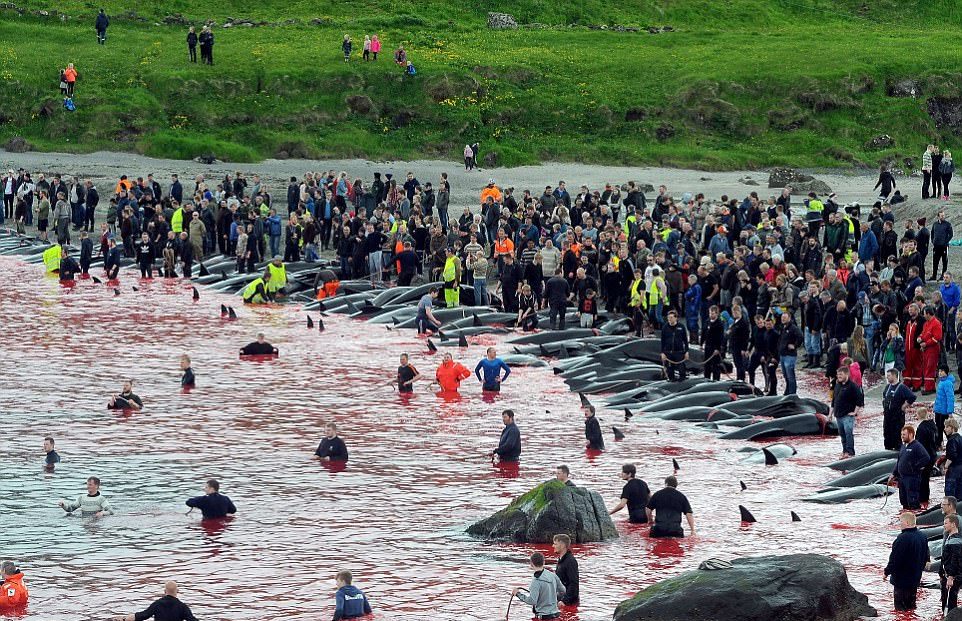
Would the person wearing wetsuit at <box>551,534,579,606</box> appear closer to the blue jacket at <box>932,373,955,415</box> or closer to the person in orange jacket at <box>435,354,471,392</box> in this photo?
the blue jacket at <box>932,373,955,415</box>

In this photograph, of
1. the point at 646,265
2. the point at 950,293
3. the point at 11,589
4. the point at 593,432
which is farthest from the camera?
the point at 646,265

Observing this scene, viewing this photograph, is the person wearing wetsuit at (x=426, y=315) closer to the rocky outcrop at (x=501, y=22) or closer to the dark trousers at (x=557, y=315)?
the dark trousers at (x=557, y=315)

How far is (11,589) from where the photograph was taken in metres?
20.7

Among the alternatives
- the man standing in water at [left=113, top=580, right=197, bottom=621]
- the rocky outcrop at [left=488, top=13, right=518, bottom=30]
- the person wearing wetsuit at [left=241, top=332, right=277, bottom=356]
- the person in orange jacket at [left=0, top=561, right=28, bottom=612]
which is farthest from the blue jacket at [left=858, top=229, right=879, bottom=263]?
the rocky outcrop at [left=488, top=13, right=518, bottom=30]

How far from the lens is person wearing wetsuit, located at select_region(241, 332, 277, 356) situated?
124 ft

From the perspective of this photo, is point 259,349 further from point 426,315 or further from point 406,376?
point 406,376

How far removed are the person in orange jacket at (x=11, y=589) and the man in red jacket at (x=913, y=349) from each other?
701 inches

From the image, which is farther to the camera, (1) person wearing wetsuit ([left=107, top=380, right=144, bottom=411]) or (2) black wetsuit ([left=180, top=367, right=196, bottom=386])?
(2) black wetsuit ([left=180, top=367, right=196, bottom=386])

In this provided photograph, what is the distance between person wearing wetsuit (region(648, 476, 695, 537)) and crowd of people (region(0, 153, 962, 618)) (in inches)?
1.2

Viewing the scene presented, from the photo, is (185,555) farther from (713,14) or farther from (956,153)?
(713,14)

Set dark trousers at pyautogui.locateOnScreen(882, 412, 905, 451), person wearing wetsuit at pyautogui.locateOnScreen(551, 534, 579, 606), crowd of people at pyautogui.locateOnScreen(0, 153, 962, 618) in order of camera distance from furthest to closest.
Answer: crowd of people at pyautogui.locateOnScreen(0, 153, 962, 618), dark trousers at pyautogui.locateOnScreen(882, 412, 905, 451), person wearing wetsuit at pyautogui.locateOnScreen(551, 534, 579, 606)

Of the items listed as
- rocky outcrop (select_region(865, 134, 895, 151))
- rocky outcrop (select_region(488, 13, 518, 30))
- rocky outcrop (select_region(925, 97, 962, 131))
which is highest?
rocky outcrop (select_region(488, 13, 518, 30))

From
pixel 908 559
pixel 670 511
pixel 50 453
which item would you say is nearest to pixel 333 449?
pixel 50 453

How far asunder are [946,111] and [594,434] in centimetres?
5061
